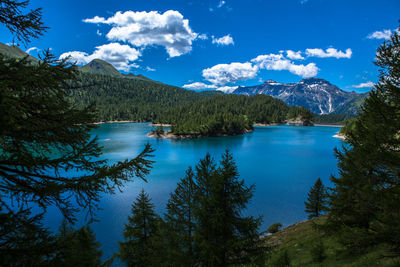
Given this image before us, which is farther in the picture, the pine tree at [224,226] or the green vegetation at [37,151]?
the pine tree at [224,226]

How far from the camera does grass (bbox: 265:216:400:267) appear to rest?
820cm

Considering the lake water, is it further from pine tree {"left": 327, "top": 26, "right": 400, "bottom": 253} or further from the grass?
pine tree {"left": 327, "top": 26, "right": 400, "bottom": 253}

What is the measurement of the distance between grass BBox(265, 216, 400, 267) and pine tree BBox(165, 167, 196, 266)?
3552 mm

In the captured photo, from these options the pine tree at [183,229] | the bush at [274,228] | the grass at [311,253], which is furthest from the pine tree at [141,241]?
the bush at [274,228]

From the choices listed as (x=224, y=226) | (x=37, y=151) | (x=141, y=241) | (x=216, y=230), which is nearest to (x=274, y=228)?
(x=141, y=241)

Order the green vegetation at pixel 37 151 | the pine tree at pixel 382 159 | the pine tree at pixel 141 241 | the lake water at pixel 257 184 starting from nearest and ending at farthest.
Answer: the green vegetation at pixel 37 151
the pine tree at pixel 382 159
the pine tree at pixel 141 241
the lake water at pixel 257 184

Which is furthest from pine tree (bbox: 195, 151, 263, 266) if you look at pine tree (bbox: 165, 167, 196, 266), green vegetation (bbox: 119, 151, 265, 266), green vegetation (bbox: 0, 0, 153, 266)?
green vegetation (bbox: 0, 0, 153, 266)

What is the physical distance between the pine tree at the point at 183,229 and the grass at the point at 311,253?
11.7 feet

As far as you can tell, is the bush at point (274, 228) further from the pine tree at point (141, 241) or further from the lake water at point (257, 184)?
the pine tree at point (141, 241)

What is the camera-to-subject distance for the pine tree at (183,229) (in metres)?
8.44

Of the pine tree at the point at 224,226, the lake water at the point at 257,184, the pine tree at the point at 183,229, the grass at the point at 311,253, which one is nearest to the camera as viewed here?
the pine tree at the point at 224,226

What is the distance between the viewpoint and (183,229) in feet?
31.5

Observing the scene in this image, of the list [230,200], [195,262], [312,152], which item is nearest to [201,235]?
[195,262]

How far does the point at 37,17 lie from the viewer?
14.7ft
